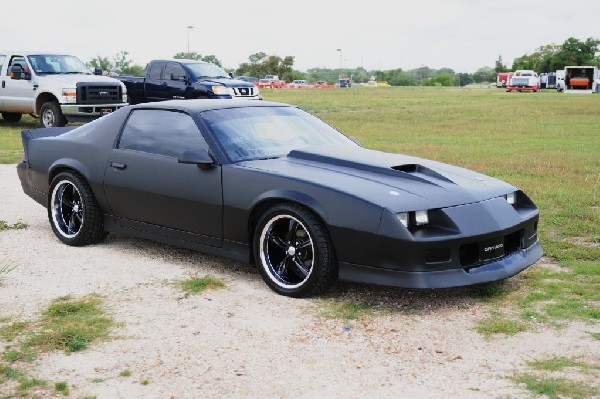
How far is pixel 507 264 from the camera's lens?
5.29m

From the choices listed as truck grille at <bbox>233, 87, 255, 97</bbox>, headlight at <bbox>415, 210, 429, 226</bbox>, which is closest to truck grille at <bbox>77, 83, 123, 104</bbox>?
truck grille at <bbox>233, 87, 255, 97</bbox>

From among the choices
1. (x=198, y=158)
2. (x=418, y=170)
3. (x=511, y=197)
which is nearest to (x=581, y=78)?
(x=511, y=197)

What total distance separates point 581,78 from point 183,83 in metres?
49.4

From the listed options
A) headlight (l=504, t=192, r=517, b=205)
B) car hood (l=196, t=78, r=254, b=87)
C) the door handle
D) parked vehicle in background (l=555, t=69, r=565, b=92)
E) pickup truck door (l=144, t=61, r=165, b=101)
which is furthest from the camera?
parked vehicle in background (l=555, t=69, r=565, b=92)

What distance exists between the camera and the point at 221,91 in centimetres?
2020

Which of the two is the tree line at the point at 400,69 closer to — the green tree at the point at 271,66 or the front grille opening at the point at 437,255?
the green tree at the point at 271,66

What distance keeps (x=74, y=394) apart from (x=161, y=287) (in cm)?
186

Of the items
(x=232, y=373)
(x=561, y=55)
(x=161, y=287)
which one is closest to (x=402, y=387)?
(x=232, y=373)

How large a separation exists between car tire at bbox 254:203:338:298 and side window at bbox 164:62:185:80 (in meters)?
15.8

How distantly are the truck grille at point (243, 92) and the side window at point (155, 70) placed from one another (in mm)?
2205

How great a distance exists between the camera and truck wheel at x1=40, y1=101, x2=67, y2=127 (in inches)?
723

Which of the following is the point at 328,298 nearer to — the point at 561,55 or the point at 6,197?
the point at 6,197

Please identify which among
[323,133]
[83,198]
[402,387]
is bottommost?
[402,387]

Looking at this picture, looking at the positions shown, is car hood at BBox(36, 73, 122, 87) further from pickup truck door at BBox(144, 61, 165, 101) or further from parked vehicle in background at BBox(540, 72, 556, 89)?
parked vehicle in background at BBox(540, 72, 556, 89)
